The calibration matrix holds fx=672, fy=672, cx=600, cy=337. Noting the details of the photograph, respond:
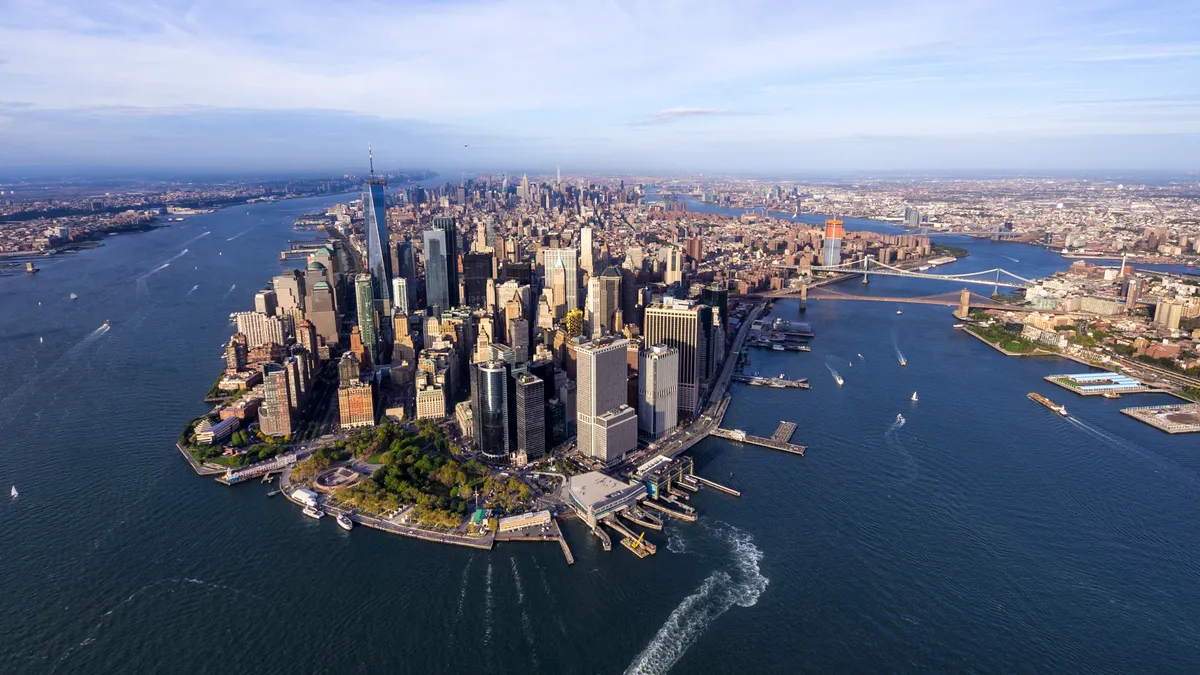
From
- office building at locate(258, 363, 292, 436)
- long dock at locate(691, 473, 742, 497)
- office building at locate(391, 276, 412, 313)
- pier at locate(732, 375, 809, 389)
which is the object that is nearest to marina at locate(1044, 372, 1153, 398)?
pier at locate(732, 375, 809, 389)

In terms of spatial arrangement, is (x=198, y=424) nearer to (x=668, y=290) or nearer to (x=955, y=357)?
(x=668, y=290)

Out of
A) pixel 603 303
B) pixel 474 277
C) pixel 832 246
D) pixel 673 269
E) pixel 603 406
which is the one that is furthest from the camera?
pixel 832 246

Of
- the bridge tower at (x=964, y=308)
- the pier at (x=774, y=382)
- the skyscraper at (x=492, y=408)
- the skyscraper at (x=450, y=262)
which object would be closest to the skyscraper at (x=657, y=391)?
the skyscraper at (x=492, y=408)

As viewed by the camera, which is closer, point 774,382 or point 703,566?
point 703,566

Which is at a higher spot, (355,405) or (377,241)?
(377,241)

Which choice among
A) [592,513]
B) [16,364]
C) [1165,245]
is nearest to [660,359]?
[592,513]

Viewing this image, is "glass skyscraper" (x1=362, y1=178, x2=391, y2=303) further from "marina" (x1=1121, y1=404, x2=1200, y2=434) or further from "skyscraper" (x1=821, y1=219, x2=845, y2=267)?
"skyscraper" (x1=821, y1=219, x2=845, y2=267)

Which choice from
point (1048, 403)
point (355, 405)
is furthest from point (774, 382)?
point (355, 405)

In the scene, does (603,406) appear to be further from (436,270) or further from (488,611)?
(436,270)
